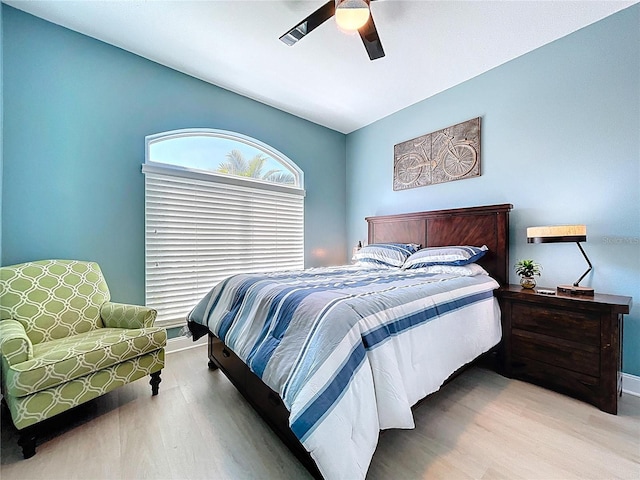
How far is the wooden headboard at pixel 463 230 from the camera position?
2.67 meters

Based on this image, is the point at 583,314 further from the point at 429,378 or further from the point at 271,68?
the point at 271,68

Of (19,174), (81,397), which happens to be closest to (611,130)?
(81,397)

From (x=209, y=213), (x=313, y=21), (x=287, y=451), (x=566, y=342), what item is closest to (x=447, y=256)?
(x=566, y=342)

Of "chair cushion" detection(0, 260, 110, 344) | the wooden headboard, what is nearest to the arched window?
"chair cushion" detection(0, 260, 110, 344)

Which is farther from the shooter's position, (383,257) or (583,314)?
(383,257)

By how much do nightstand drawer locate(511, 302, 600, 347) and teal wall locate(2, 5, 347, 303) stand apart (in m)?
3.53

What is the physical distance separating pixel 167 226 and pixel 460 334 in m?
2.90

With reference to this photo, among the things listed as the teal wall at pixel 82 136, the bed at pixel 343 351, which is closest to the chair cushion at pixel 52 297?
the teal wall at pixel 82 136

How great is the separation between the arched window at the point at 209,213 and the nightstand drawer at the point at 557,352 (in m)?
2.74

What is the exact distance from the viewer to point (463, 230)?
2.96 m

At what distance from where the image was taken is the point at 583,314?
1.90m

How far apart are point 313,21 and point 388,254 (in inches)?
92.4

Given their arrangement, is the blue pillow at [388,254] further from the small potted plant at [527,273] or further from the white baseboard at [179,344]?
the white baseboard at [179,344]

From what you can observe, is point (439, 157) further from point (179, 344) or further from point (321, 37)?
point (179, 344)
